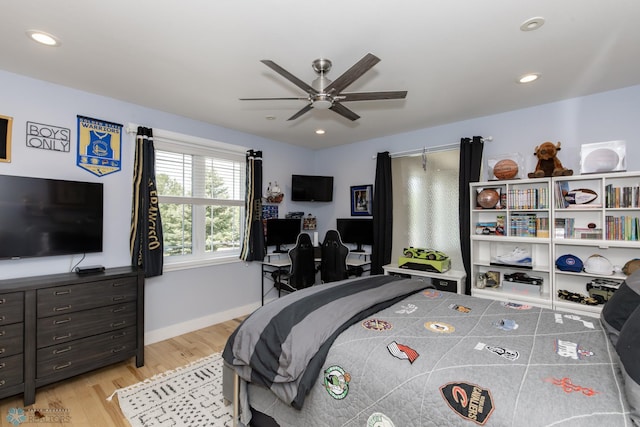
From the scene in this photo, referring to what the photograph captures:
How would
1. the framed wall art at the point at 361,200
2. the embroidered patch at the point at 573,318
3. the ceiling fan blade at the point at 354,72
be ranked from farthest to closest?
1. the framed wall art at the point at 361,200
2. the embroidered patch at the point at 573,318
3. the ceiling fan blade at the point at 354,72

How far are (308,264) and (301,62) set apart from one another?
2.41 metres

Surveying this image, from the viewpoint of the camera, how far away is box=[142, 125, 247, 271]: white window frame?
10.8 feet

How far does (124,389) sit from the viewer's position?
232 centimetres

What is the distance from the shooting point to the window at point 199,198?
335 centimetres

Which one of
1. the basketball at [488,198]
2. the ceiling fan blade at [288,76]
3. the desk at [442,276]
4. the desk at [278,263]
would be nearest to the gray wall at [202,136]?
the desk at [278,263]

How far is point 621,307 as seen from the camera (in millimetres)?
1547

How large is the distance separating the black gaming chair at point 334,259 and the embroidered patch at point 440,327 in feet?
6.76

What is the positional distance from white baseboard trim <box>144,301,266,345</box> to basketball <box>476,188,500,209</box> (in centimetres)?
311

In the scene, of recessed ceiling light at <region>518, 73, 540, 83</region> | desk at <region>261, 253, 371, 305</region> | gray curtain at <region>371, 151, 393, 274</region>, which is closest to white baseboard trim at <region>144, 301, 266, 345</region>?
desk at <region>261, 253, 371, 305</region>

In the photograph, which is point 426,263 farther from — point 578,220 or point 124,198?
point 124,198

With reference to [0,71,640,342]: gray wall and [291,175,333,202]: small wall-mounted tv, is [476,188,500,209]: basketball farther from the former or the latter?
[291,175,333,202]: small wall-mounted tv

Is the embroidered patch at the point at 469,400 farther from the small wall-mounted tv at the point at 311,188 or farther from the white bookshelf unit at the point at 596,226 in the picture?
the small wall-mounted tv at the point at 311,188

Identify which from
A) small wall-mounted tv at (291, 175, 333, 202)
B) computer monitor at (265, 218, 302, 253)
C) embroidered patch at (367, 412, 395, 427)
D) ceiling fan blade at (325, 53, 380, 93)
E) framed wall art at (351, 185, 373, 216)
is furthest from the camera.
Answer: small wall-mounted tv at (291, 175, 333, 202)

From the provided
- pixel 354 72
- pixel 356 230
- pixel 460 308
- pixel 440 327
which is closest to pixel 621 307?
pixel 460 308
